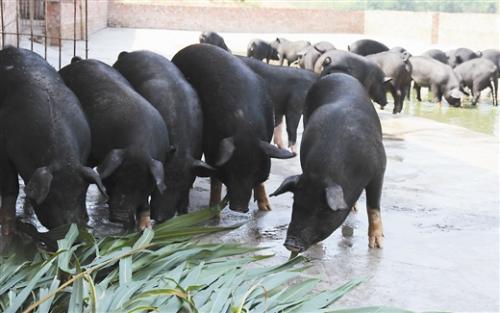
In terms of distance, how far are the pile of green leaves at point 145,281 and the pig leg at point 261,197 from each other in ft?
6.41

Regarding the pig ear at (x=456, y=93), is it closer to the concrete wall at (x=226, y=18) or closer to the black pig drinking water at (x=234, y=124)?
the black pig drinking water at (x=234, y=124)

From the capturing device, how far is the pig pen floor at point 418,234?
4902 millimetres

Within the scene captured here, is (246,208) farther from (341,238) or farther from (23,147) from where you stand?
(23,147)

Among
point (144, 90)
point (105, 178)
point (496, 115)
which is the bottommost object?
point (496, 115)

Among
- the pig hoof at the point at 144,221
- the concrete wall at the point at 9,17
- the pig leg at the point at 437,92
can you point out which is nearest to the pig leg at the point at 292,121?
the pig hoof at the point at 144,221

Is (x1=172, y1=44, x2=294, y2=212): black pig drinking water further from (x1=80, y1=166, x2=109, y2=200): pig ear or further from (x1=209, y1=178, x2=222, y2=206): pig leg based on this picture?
(x1=80, y1=166, x2=109, y2=200): pig ear

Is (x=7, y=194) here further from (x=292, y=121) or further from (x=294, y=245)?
(x=292, y=121)

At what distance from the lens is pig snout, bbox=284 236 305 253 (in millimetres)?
5215

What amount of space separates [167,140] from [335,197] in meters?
1.26

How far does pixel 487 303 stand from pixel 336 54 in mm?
8890

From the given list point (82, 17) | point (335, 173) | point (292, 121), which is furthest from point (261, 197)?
point (82, 17)

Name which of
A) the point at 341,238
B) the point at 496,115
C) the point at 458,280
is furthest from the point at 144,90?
the point at 496,115

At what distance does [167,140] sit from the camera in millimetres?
5637

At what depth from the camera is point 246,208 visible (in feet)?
20.0
